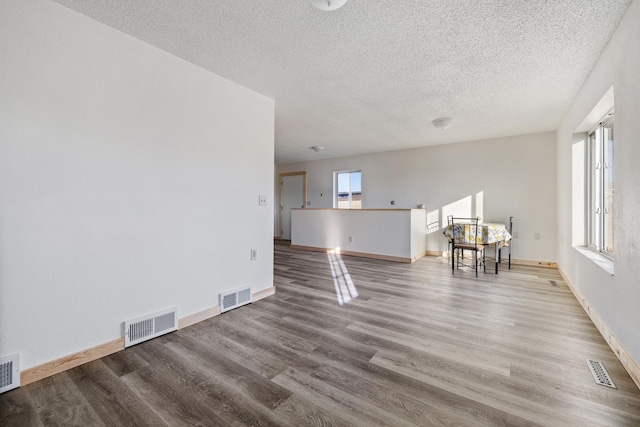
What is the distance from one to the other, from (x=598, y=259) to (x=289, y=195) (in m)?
6.94

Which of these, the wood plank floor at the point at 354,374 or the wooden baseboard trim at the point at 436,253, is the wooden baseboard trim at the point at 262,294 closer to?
the wood plank floor at the point at 354,374

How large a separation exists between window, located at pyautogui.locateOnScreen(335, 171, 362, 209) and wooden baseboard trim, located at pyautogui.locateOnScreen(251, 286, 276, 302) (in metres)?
4.25

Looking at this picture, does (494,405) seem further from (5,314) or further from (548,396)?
(5,314)

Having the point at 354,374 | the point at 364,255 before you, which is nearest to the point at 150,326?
the point at 354,374

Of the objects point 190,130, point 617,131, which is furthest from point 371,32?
point 617,131

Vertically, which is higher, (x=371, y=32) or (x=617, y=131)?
(x=371, y=32)

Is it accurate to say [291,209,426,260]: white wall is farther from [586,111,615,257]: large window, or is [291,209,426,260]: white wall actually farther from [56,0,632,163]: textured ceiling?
[586,111,615,257]: large window

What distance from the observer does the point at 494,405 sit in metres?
1.47

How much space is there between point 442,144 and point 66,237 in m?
6.08

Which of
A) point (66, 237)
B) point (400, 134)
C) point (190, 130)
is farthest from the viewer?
point (400, 134)

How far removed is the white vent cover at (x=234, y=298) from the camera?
2.79m

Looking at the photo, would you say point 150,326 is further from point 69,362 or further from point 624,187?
point 624,187

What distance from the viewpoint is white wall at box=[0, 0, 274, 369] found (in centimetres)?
167

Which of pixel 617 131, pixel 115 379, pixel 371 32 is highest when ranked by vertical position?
pixel 371 32
